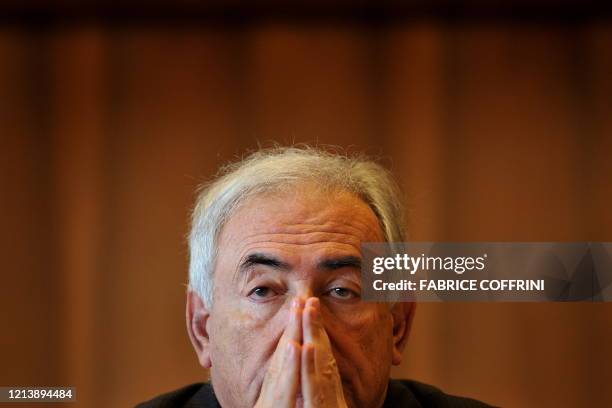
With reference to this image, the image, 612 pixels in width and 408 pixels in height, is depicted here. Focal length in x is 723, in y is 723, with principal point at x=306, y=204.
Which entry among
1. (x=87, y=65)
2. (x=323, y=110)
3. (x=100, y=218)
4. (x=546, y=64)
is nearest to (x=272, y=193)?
(x=323, y=110)

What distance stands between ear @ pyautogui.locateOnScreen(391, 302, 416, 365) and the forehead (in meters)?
0.13

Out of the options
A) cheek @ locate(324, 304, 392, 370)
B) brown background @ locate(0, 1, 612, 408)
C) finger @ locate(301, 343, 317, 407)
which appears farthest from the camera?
brown background @ locate(0, 1, 612, 408)

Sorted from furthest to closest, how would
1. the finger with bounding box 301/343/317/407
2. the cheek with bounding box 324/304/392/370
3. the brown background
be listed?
the brown background → the cheek with bounding box 324/304/392/370 → the finger with bounding box 301/343/317/407

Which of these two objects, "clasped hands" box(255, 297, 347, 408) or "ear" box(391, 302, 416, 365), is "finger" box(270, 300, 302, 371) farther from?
"ear" box(391, 302, 416, 365)

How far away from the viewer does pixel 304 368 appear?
1.03m

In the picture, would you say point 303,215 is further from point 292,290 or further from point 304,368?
point 304,368

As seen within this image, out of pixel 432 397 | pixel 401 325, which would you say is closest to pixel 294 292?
pixel 401 325

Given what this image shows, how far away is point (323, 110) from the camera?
1322 millimetres

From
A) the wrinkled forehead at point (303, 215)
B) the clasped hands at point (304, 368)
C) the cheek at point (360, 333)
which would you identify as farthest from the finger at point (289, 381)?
the wrinkled forehead at point (303, 215)

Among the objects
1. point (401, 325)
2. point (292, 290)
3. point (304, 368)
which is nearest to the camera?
point (304, 368)

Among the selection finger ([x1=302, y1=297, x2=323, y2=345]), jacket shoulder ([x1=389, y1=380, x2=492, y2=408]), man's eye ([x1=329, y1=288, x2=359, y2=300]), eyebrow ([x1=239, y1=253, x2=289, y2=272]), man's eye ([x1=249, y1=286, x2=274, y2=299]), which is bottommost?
jacket shoulder ([x1=389, y1=380, x2=492, y2=408])

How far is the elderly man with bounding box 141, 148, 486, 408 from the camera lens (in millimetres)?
1072

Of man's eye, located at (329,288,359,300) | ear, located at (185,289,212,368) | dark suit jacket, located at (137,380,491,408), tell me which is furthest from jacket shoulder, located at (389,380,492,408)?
ear, located at (185,289,212,368)

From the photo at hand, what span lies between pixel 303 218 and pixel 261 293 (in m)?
0.14
